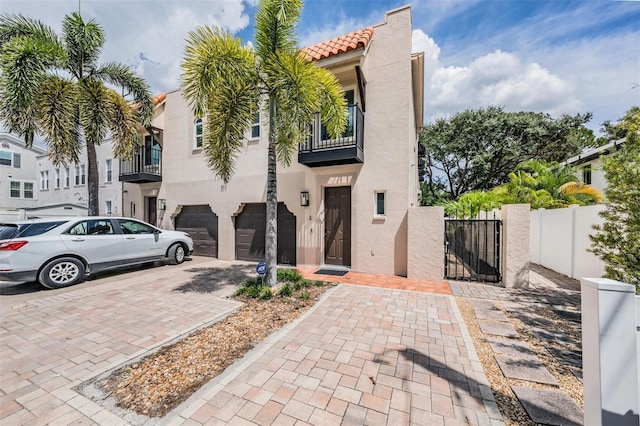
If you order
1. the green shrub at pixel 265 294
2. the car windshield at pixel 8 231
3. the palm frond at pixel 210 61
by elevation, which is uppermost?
the palm frond at pixel 210 61

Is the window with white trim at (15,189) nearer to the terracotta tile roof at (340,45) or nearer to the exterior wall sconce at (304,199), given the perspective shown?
the exterior wall sconce at (304,199)

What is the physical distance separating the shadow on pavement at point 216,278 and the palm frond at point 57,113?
19.4ft

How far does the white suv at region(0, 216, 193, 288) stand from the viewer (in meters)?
5.74

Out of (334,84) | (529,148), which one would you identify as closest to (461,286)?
(334,84)

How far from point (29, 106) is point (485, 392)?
42.3 feet

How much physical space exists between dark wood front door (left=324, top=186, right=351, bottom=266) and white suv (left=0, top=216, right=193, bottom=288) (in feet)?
19.3

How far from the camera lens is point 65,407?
7.99 ft

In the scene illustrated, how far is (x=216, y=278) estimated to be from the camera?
7.35 m

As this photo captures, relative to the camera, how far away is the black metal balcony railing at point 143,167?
38.3 ft

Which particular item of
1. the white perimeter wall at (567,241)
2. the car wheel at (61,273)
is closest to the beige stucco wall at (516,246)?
the white perimeter wall at (567,241)

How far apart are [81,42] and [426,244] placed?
13246 millimetres

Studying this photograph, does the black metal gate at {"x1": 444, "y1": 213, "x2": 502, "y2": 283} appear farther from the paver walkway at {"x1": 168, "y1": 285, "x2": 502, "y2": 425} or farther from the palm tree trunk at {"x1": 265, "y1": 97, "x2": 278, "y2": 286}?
the palm tree trunk at {"x1": 265, "y1": 97, "x2": 278, "y2": 286}

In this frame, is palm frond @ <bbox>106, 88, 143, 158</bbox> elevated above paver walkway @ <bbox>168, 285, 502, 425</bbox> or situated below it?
above

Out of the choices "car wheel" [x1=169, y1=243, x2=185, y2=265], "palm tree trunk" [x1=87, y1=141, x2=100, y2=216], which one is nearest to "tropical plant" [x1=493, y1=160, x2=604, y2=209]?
"car wheel" [x1=169, y1=243, x2=185, y2=265]
